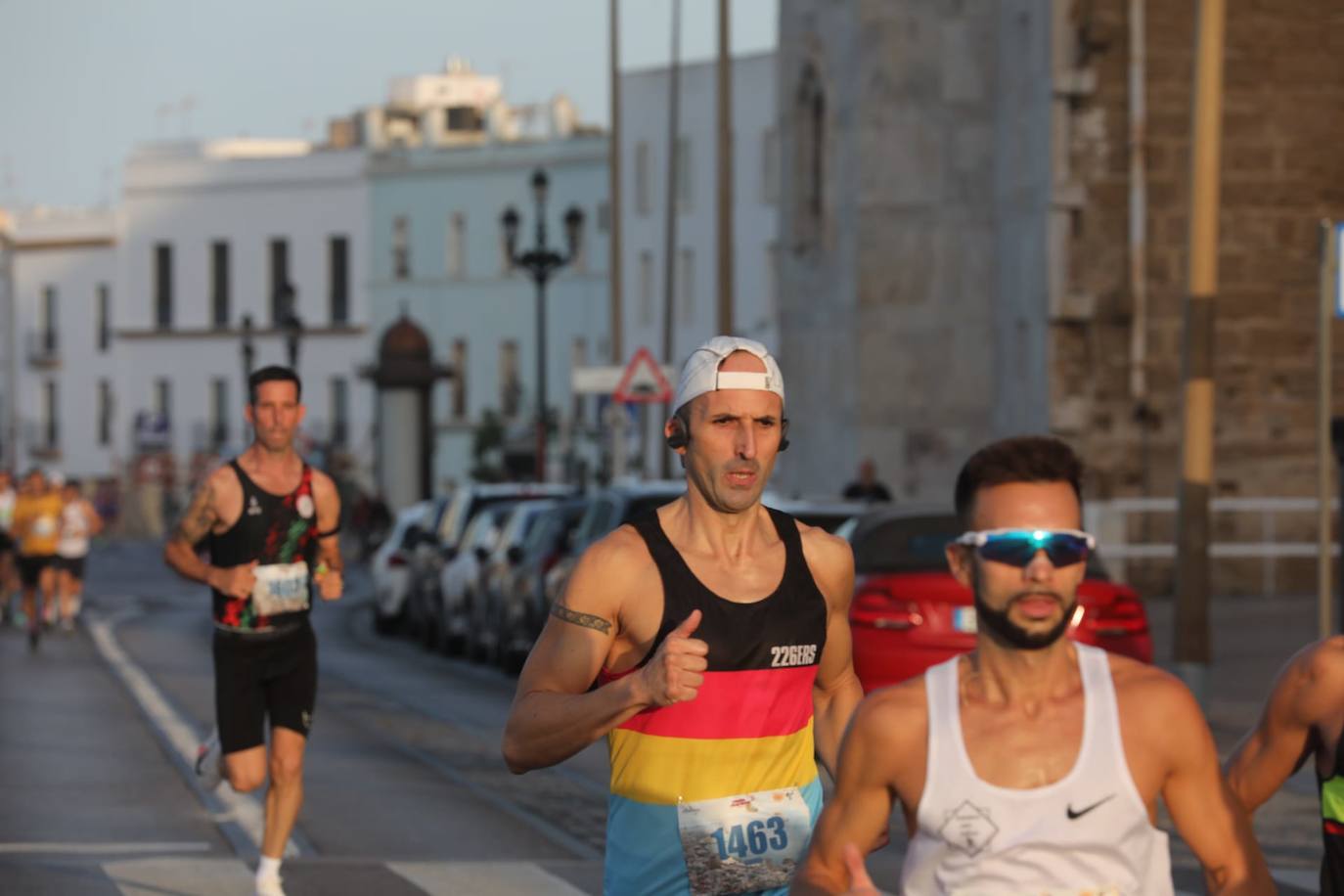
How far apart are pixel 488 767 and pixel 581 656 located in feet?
35.6

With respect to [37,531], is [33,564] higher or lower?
lower

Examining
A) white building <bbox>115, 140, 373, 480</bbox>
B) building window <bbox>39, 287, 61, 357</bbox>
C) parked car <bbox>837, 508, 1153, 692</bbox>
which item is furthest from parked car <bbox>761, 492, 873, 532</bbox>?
building window <bbox>39, 287, 61, 357</bbox>

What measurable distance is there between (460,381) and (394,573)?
5263 cm

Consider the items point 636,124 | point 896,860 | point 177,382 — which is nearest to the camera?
point 896,860

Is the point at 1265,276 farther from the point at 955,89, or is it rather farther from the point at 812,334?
the point at 812,334

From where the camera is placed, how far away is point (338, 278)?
9125cm

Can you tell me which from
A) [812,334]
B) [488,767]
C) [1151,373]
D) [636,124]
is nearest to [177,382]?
[636,124]

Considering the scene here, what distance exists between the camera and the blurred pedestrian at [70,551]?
3269 centimetres

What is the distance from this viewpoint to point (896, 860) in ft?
40.9

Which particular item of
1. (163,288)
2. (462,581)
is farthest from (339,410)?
(462,581)

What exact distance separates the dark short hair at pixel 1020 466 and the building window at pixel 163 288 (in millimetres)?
93323

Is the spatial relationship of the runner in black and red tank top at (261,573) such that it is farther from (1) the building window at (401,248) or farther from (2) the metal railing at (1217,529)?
(1) the building window at (401,248)

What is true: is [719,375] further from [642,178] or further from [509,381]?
[509,381]

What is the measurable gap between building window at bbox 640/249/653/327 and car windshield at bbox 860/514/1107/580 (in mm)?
59110
